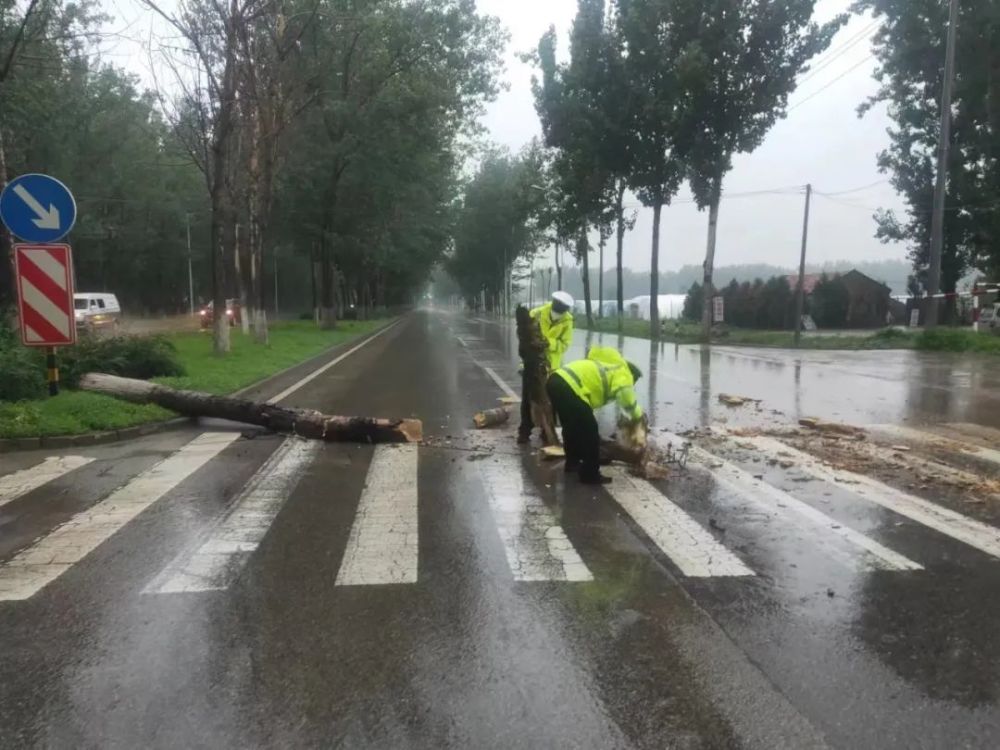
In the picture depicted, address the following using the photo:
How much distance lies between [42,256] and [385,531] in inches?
252

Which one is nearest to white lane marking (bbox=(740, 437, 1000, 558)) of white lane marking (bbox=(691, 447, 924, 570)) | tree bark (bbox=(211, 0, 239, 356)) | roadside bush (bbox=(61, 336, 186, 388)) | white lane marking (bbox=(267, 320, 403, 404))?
white lane marking (bbox=(691, 447, 924, 570))

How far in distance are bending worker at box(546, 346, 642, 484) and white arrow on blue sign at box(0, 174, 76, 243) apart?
5.91m

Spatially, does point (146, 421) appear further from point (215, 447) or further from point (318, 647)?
point (318, 647)

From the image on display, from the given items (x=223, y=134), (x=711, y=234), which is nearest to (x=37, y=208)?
(x=223, y=134)

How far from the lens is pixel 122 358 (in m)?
12.9

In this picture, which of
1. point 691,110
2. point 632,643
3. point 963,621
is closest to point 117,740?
point 632,643

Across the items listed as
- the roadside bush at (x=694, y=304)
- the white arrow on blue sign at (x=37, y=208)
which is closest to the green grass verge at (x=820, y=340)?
the roadside bush at (x=694, y=304)

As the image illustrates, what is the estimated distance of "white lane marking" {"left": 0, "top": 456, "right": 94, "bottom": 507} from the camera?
266 inches

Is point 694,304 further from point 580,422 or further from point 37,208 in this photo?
point 580,422

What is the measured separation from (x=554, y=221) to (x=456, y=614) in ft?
119

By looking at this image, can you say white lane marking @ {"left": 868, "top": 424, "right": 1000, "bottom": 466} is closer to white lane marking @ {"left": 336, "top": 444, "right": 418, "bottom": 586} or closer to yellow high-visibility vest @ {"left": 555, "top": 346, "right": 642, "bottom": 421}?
yellow high-visibility vest @ {"left": 555, "top": 346, "right": 642, "bottom": 421}

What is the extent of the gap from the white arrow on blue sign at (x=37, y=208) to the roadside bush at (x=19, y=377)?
2.00 metres

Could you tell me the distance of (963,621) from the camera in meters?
4.06

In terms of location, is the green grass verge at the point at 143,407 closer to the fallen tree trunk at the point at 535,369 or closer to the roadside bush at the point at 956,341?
the fallen tree trunk at the point at 535,369
